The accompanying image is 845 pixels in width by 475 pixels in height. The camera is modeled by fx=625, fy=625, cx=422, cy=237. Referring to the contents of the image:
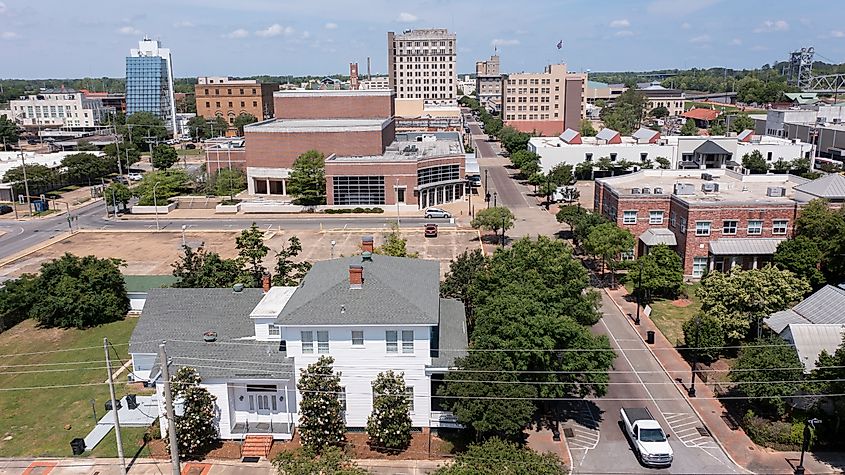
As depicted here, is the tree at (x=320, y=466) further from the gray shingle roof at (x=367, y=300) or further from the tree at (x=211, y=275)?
the tree at (x=211, y=275)

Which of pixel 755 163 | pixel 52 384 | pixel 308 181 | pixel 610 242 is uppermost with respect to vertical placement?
pixel 755 163

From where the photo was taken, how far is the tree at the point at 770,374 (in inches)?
1049

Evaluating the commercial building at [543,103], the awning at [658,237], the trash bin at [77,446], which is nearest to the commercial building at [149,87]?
the commercial building at [543,103]

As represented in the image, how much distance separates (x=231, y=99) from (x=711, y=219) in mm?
143008

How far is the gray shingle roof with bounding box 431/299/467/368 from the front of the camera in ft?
91.2

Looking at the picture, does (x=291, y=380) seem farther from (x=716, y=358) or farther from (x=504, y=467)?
(x=716, y=358)

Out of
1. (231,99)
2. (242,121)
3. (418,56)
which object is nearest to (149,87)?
(231,99)

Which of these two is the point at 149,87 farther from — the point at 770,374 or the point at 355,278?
the point at 770,374

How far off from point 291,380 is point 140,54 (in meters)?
193

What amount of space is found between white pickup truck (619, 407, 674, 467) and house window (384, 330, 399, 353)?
34.9 ft

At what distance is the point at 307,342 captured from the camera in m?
27.4

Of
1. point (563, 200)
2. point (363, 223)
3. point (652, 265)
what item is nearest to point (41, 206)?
point (363, 223)

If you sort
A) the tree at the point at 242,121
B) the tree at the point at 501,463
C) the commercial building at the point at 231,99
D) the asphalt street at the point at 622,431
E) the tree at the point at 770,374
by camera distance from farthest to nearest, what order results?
the commercial building at the point at 231,99, the tree at the point at 242,121, the tree at the point at 770,374, the asphalt street at the point at 622,431, the tree at the point at 501,463

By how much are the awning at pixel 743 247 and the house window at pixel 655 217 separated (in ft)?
18.8
